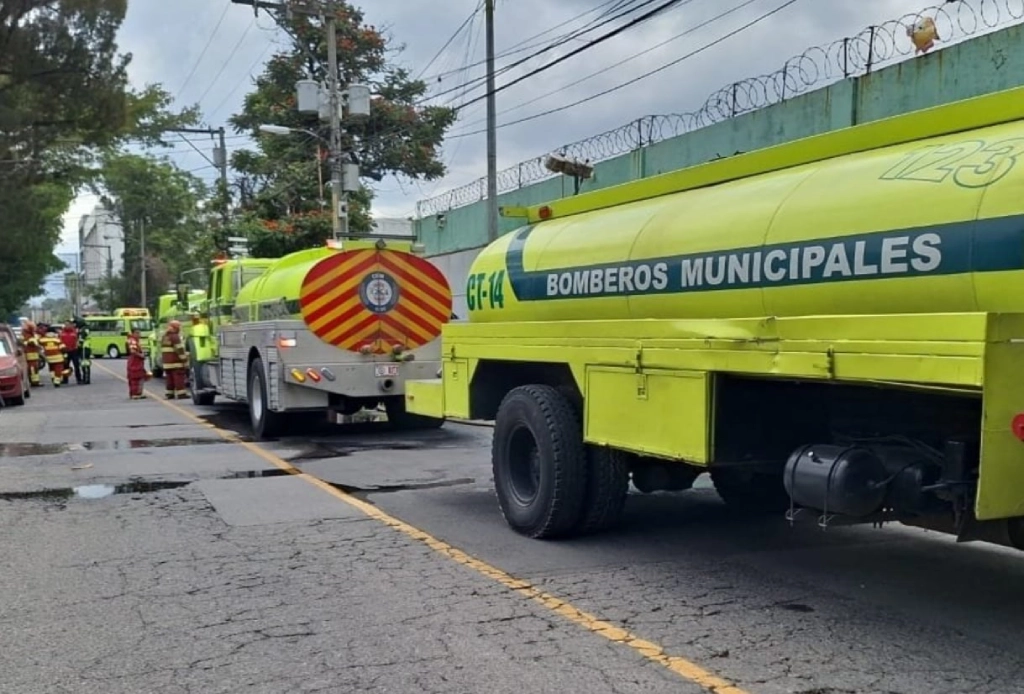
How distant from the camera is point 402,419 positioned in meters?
14.2

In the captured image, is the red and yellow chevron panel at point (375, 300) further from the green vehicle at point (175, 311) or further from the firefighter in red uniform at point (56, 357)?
the firefighter in red uniform at point (56, 357)

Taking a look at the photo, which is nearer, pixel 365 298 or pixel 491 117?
pixel 365 298

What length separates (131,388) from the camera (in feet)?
70.2

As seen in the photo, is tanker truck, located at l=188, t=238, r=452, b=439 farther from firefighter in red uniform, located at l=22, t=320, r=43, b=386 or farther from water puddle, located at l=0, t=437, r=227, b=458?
firefighter in red uniform, located at l=22, t=320, r=43, b=386

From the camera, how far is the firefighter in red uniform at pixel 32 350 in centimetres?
2667

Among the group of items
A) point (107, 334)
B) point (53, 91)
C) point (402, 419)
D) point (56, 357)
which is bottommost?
point (402, 419)

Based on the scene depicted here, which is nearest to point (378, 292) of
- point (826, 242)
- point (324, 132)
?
point (826, 242)

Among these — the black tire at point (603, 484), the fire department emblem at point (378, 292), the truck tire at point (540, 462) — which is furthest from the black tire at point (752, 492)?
the fire department emblem at point (378, 292)

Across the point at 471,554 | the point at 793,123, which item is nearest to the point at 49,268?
the point at 793,123

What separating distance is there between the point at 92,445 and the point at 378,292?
4.20 meters

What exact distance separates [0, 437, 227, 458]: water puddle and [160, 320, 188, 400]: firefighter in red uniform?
7.31 meters

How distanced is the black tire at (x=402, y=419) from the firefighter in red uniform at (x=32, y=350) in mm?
16370

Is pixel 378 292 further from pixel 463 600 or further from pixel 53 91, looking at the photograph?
pixel 53 91

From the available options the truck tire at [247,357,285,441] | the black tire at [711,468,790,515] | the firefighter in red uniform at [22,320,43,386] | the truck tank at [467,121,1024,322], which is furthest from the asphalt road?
the firefighter in red uniform at [22,320,43,386]
